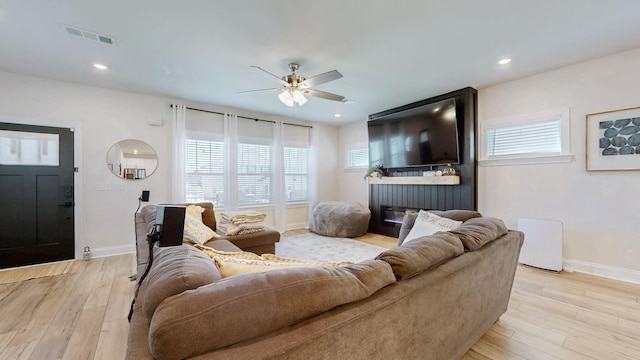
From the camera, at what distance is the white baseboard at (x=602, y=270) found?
2844mm

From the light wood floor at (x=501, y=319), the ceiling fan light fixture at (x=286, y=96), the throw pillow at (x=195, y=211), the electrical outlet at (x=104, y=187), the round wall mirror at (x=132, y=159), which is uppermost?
the ceiling fan light fixture at (x=286, y=96)

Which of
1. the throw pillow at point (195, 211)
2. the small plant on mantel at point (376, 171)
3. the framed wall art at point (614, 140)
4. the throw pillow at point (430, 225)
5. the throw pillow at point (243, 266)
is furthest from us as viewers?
the small plant on mantel at point (376, 171)

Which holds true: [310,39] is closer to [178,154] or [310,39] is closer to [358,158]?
[178,154]

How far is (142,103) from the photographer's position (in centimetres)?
417

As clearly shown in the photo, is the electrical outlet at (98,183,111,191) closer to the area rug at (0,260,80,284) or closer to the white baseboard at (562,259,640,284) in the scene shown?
the area rug at (0,260,80,284)

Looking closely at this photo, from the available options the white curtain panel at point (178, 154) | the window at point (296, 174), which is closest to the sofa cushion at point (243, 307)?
the white curtain panel at point (178, 154)

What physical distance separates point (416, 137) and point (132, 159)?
4801 millimetres

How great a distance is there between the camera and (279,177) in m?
5.61

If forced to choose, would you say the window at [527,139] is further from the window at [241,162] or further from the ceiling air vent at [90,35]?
the ceiling air vent at [90,35]

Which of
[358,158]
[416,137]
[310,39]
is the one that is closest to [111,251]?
[310,39]

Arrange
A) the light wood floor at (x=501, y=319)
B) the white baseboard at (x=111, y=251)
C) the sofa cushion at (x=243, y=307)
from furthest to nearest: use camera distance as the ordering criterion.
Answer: the white baseboard at (x=111, y=251) < the light wood floor at (x=501, y=319) < the sofa cushion at (x=243, y=307)

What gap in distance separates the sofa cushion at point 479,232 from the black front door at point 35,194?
195 inches

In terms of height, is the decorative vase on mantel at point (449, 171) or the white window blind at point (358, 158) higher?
the white window blind at point (358, 158)

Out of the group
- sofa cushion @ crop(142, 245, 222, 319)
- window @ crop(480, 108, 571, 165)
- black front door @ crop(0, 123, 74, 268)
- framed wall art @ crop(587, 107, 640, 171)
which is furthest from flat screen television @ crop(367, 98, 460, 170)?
black front door @ crop(0, 123, 74, 268)
